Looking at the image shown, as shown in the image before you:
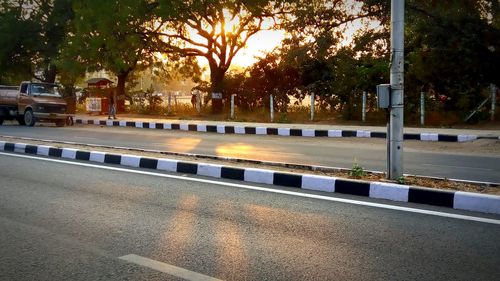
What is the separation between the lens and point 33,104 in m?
20.8

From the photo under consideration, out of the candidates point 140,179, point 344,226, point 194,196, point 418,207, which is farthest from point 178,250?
point 140,179

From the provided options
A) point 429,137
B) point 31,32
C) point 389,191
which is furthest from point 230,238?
point 31,32

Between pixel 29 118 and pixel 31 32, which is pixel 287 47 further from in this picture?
pixel 31 32

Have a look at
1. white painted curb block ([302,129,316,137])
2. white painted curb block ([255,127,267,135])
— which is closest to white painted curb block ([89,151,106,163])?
white painted curb block ([302,129,316,137])

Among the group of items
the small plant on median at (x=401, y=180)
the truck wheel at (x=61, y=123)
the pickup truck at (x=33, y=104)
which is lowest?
the small plant on median at (x=401, y=180)

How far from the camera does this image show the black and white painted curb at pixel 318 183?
211 inches

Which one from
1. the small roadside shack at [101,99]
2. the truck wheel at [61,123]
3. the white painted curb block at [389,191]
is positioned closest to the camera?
the white painted curb block at [389,191]

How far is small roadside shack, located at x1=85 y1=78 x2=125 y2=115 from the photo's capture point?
29.0 m

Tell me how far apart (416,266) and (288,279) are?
992 mm

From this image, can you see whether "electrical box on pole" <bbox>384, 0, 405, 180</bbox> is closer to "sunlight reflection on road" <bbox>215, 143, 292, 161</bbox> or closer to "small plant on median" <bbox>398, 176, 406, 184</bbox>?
"small plant on median" <bbox>398, 176, 406, 184</bbox>

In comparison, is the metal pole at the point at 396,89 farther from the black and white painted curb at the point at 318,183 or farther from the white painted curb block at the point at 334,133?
the white painted curb block at the point at 334,133

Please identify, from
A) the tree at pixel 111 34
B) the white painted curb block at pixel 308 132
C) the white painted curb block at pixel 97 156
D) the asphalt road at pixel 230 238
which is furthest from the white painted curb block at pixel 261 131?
the tree at pixel 111 34

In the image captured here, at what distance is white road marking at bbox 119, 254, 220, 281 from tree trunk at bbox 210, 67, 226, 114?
76.4 feet

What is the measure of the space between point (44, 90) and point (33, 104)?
2.99 feet
